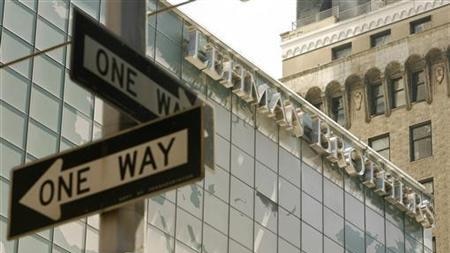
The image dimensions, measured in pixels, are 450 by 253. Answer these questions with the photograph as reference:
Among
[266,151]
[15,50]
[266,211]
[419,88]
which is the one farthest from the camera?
[419,88]

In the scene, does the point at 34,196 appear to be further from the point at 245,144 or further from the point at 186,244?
the point at 245,144

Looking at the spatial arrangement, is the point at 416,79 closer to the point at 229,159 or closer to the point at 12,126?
the point at 229,159

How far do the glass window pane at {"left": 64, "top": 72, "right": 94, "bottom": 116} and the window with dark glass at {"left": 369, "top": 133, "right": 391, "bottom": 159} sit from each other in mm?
42049

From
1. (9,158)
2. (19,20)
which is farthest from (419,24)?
(9,158)

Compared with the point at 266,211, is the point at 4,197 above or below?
below

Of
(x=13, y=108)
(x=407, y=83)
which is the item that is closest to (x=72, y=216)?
(x=13, y=108)

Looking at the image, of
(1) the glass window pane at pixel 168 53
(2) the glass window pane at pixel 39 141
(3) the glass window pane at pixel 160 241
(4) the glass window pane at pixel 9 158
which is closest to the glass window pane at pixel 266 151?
(1) the glass window pane at pixel 168 53

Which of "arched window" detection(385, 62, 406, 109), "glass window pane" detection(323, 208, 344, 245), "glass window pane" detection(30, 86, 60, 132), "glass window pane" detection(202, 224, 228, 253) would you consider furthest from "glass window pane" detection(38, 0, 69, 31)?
"arched window" detection(385, 62, 406, 109)

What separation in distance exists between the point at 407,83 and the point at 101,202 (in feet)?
254

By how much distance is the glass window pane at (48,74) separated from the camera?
146ft

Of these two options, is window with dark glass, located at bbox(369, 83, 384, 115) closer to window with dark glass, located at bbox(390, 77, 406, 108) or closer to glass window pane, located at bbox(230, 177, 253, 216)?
window with dark glass, located at bbox(390, 77, 406, 108)

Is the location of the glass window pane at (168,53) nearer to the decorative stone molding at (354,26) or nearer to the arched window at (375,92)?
the arched window at (375,92)

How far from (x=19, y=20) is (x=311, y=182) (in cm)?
1832

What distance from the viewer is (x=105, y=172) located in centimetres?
1020
